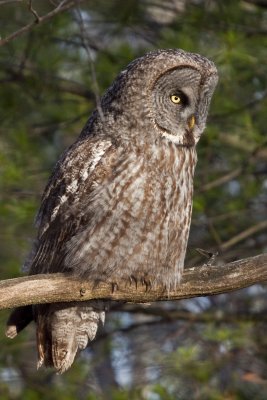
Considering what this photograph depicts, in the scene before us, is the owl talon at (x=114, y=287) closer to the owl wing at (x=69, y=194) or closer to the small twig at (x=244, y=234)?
the owl wing at (x=69, y=194)

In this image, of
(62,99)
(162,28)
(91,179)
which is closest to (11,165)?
(62,99)

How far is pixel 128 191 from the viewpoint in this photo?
4.57m

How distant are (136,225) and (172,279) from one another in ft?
1.12

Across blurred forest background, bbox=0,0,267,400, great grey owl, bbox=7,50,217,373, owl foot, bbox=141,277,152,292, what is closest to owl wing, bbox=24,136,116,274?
great grey owl, bbox=7,50,217,373

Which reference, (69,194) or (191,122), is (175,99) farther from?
(69,194)

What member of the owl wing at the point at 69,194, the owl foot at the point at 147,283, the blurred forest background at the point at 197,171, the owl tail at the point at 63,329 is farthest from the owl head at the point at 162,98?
the blurred forest background at the point at 197,171

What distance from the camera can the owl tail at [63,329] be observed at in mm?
5047

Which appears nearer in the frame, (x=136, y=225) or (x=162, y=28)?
(x=136, y=225)

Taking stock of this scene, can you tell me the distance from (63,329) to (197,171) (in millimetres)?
2461

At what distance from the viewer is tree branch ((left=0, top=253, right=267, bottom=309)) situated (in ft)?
14.1

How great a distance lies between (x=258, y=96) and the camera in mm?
7176

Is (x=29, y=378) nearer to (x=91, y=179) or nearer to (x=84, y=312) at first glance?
(x=84, y=312)

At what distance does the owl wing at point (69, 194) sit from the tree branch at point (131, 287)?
0.23 m

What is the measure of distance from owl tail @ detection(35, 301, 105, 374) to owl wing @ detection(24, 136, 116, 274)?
287 mm
